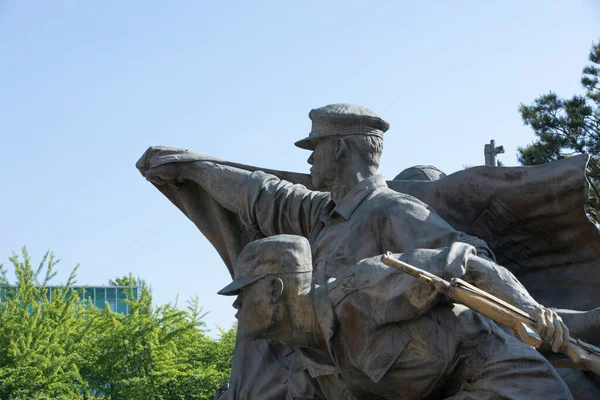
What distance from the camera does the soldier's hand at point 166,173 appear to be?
27.1 feet

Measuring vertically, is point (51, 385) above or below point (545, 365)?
above

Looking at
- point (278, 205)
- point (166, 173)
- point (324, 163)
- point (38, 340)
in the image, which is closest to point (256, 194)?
point (278, 205)

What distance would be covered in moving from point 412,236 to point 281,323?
1.11 m

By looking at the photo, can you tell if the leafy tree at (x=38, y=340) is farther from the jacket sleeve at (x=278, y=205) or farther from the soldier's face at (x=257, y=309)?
the soldier's face at (x=257, y=309)

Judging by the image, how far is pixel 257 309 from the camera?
221 inches

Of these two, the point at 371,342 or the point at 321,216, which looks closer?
the point at 371,342

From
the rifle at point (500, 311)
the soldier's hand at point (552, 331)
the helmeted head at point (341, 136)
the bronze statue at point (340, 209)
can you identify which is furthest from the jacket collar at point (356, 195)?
the soldier's hand at point (552, 331)

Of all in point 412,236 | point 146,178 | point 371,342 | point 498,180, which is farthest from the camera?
point 146,178

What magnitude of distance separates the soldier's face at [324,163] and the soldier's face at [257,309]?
1522 millimetres

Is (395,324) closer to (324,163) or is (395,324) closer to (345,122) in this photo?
(324,163)

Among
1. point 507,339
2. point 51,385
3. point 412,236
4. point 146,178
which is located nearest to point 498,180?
point 412,236

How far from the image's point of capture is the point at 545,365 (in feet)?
17.8

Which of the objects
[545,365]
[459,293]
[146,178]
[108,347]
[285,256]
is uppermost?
[108,347]

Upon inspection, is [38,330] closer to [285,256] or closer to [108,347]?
[108,347]
